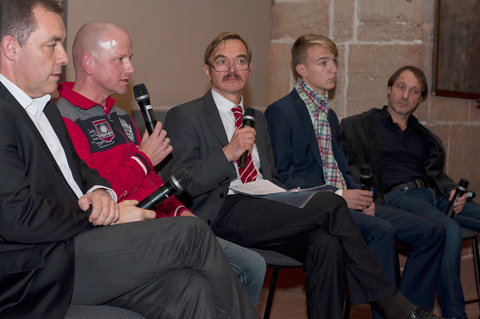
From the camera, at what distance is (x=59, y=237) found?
1.41m

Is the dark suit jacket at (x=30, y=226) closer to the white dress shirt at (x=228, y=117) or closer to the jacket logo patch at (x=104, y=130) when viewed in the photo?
the jacket logo patch at (x=104, y=130)

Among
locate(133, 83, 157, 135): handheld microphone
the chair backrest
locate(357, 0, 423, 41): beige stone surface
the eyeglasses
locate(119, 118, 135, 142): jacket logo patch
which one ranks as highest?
locate(357, 0, 423, 41): beige stone surface

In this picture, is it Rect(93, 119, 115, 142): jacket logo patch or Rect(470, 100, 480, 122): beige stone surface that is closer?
Rect(93, 119, 115, 142): jacket logo patch

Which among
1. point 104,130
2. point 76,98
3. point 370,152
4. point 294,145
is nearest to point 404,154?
point 370,152

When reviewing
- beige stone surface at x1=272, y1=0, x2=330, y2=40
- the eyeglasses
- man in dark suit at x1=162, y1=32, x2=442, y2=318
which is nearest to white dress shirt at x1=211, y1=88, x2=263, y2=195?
man in dark suit at x1=162, y1=32, x2=442, y2=318

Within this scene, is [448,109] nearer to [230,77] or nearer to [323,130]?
[323,130]

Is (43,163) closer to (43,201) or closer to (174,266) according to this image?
(43,201)

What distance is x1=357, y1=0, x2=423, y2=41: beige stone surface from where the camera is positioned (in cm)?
342

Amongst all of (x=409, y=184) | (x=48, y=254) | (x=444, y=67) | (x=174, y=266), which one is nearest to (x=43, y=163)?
(x=48, y=254)

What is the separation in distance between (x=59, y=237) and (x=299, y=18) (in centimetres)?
277

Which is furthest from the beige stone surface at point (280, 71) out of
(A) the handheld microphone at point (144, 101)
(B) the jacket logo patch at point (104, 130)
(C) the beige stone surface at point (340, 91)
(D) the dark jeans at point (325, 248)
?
(B) the jacket logo patch at point (104, 130)

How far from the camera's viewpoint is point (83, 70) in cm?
208

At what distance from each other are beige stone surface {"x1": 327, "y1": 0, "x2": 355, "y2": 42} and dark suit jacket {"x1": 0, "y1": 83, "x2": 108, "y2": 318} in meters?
2.58

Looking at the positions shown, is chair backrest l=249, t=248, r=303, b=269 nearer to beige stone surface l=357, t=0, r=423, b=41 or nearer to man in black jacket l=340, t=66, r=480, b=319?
man in black jacket l=340, t=66, r=480, b=319
